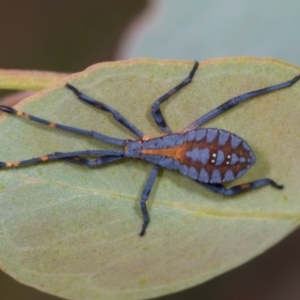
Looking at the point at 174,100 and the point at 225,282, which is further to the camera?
the point at 225,282

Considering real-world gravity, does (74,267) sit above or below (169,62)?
below

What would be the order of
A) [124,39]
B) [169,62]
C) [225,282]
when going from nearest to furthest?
[169,62]
[124,39]
[225,282]

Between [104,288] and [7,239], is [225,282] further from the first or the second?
[7,239]

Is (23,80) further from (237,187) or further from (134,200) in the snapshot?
(237,187)

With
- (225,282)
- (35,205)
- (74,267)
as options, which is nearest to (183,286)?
(74,267)

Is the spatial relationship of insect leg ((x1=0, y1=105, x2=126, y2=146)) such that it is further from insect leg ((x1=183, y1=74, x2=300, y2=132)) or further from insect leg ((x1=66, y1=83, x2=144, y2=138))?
insect leg ((x1=183, y1=74, x2=300, y2=132))

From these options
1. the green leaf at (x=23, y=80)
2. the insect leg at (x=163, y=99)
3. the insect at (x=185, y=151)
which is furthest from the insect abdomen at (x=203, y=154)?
the green leaf at (x=23, y=80)

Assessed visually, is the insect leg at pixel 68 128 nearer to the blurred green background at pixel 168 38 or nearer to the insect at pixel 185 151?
the insect at pixel 185 151

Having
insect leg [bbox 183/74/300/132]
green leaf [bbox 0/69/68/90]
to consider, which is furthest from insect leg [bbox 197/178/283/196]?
green leaf [bbox 0/69/68/90]
